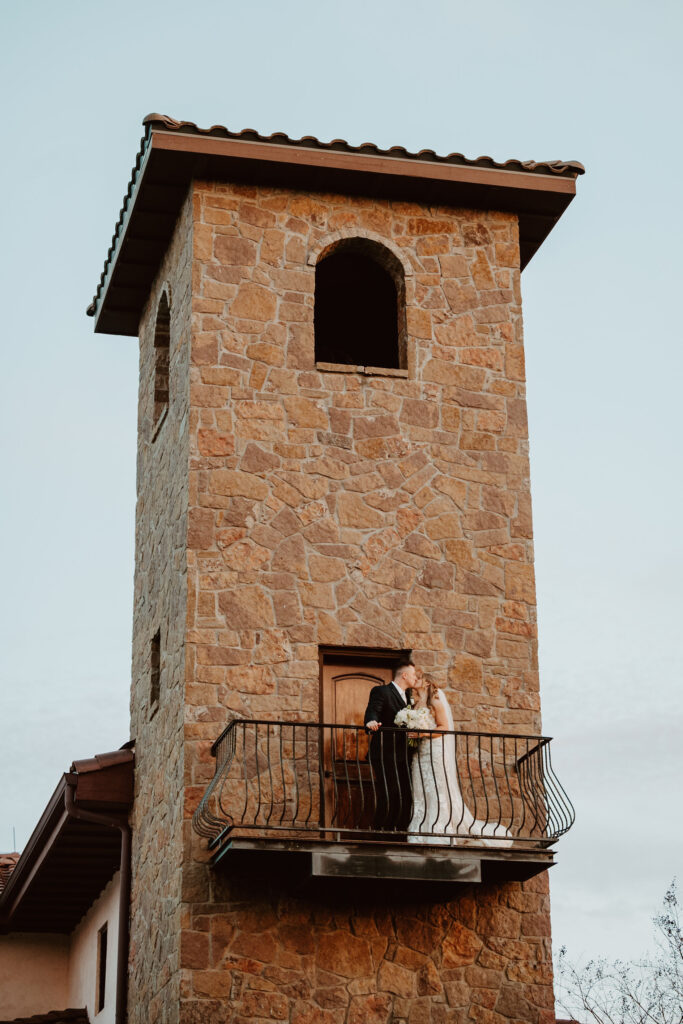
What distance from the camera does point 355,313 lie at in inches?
766

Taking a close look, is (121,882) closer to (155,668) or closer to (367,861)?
(155,668)

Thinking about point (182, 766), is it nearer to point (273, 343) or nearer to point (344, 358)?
point (273, 343)

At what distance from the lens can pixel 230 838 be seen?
13.3 meters

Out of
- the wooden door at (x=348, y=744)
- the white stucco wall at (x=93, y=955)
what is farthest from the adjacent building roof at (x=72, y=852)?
the wooden door at (x=348, y=744)

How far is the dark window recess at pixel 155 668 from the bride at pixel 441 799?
3309 mm

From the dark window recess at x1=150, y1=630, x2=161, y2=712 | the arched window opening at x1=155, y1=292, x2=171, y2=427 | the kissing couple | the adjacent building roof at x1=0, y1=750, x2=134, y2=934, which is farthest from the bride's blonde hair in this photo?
the arched window opening at x1=155, y1=292, x2=171, y2=427

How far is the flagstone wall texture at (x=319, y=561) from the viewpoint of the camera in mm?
14008

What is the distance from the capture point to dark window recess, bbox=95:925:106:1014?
725 inches

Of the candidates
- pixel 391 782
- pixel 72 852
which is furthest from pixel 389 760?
pixel 72 852

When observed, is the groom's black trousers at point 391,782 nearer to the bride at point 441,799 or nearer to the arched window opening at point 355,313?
the bride at point 441,799

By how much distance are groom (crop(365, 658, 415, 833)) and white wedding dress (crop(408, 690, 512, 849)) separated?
0.43 feet

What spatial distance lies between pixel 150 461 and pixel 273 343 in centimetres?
256

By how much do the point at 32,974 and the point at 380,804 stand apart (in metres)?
9.10

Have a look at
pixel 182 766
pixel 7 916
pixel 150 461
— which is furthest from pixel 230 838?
pixel 7 916
